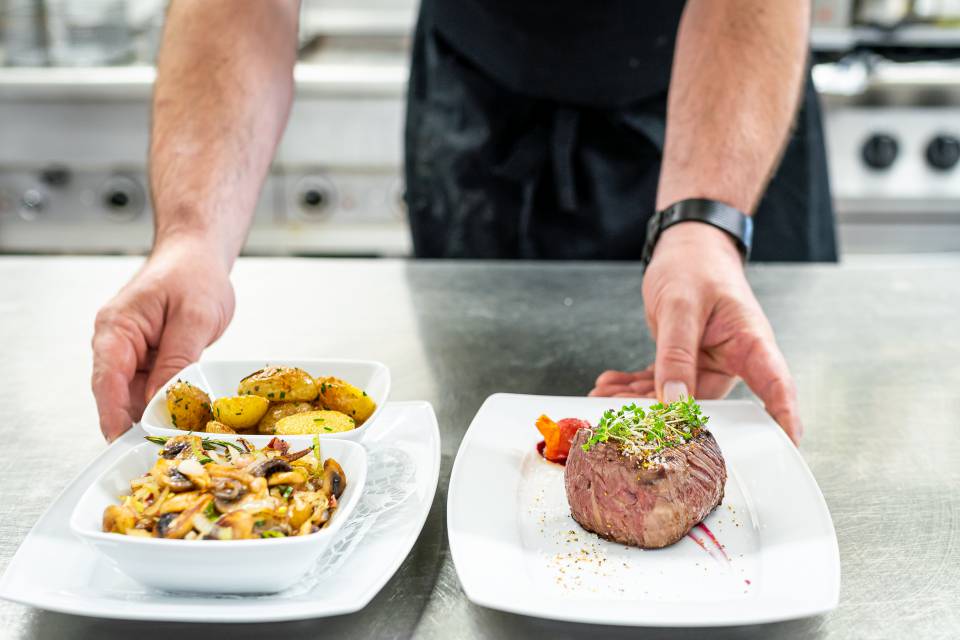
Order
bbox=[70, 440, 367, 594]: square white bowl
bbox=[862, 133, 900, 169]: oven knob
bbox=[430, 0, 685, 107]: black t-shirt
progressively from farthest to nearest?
bbox=[862, 133, 900, 169]: oven knob < bbox=[430, 0, 685, 107]: black t-shirt < bbox=[70, 440, 367, 594]: square white bowl

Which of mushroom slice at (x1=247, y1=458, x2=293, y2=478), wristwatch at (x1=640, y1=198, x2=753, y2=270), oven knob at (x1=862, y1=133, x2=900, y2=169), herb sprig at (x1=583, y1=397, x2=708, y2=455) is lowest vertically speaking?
oven knob at (x1=862, y1=133, x2=900, y2=169)

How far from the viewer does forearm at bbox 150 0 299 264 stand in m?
1.47

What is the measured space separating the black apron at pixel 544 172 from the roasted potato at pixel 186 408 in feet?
3.47

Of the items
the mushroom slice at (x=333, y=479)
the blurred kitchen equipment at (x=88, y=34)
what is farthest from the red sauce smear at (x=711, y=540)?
the blurred kitchen equipment at (x=88, y=34)

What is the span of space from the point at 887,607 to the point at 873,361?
2.12 feet

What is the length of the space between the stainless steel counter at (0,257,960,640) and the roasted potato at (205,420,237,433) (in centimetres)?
21

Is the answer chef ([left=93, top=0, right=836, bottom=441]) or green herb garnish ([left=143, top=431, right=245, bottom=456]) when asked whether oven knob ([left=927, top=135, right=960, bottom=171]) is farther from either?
green herb garnish ([left=143, top=431, right=245, bottom=456])

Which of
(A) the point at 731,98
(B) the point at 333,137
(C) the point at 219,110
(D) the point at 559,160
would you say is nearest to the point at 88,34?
(B) the point at 333,137

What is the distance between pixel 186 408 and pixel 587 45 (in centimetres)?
115

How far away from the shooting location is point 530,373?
55.2 inches

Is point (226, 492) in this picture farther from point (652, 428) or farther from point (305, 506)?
point (652, 428)

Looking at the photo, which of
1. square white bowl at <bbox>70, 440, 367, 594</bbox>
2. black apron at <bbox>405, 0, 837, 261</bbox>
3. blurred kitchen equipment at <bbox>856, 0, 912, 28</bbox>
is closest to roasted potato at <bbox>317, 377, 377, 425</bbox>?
square white bowl at <bbox>70, 440, 367, 594</bbox>

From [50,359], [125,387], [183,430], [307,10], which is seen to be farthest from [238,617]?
[307,10]

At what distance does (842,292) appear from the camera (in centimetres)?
172
